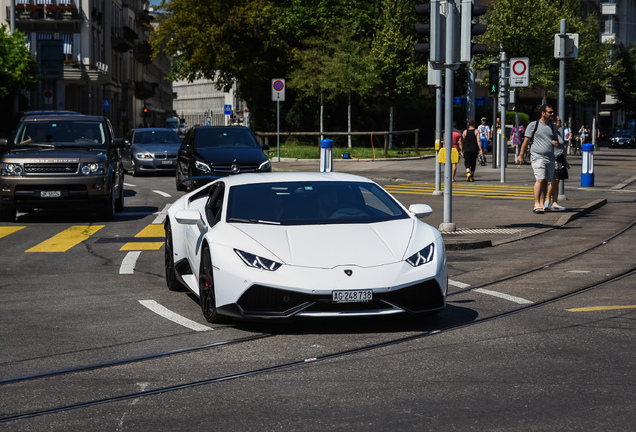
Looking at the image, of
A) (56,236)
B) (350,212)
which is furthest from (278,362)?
(56,236)

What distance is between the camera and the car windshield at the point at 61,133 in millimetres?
18375

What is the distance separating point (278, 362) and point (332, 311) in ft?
3.09

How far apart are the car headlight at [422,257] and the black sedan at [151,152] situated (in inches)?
969

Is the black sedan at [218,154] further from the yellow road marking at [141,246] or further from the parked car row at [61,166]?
the yellow road marking at [141,246]

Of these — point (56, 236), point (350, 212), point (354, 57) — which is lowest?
point (56, 236)

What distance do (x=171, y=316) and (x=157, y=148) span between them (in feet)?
80.7

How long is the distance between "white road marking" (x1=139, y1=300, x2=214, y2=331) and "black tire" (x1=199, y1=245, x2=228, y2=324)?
107 millimetres

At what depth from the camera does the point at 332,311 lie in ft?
24.7

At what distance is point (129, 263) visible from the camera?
12.3m

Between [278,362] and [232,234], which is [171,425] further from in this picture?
[232,234]

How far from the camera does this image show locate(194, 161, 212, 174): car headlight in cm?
2362

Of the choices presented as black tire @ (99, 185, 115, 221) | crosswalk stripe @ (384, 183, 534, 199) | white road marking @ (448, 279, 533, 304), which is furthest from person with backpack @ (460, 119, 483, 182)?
white road marking @ (448, 279, 533, 304)

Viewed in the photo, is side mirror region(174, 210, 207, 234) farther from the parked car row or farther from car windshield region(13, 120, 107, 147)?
car windshield region(13, 120, 107, 147)

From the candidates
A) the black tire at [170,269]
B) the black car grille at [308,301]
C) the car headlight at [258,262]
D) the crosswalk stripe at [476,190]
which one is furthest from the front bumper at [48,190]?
the black car grille at [308,301]
